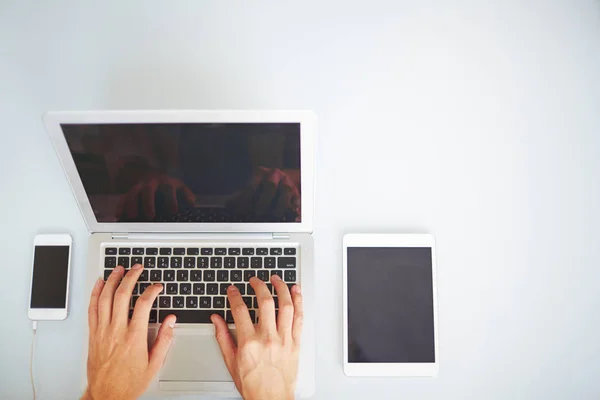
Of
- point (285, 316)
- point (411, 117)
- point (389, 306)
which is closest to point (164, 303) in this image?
point (285, 316)

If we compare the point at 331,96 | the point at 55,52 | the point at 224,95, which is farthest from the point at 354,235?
the point at 55,52

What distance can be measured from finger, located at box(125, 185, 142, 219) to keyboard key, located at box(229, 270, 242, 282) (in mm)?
213

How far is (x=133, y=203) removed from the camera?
0.77m

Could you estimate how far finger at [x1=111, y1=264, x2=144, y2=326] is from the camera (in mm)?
774

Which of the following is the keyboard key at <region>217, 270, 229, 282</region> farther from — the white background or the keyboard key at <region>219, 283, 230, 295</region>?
the white background

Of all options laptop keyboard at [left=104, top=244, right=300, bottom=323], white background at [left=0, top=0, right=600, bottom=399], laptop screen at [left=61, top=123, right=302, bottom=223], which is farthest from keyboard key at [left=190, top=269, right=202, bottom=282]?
white background at [left=0, top=0, right=600, bottom=399]

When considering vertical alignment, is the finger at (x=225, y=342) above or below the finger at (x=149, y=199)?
below

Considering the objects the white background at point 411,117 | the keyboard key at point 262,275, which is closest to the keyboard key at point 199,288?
the keyboard key at point 262,275

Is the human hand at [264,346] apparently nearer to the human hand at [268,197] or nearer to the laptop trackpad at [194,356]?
the laptop trackpad at [194,356]

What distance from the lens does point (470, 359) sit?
88 centimetres

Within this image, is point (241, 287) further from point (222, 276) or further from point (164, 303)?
point (164, 303)

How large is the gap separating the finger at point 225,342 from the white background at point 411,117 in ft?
0.75

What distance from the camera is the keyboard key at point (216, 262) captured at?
81 cm

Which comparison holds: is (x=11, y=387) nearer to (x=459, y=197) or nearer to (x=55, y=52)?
(x=55, y=52)
